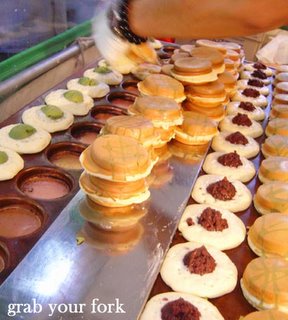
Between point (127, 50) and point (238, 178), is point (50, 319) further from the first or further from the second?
point (238, 178)

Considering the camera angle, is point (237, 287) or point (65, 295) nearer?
point (65, 295)

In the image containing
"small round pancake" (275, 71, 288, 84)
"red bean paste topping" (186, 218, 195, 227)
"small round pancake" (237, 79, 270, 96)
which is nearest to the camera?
"red bean paste topping" (186, 218, 195, 227)

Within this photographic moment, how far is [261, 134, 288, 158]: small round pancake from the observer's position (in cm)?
356

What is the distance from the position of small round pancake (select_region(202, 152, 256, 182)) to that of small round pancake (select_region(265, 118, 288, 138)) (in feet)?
2.15

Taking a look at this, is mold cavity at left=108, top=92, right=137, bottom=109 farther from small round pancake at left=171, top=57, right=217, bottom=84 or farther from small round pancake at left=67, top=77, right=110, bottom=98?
small round pancake at left=171, top=57, right=217, bottom=84

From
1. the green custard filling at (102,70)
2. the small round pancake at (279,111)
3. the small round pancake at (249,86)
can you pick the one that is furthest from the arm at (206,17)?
the small round pancake at (249,86)

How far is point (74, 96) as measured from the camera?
390 cm

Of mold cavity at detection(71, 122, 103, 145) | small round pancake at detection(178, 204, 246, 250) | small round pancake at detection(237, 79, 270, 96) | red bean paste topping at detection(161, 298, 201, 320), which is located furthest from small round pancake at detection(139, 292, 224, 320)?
small round pancake at detection(237, 79, 270, 96)

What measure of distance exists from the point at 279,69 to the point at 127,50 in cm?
412

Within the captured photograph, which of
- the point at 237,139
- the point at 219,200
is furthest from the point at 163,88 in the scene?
the point at 219,200

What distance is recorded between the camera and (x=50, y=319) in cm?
201

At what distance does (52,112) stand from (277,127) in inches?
77.5

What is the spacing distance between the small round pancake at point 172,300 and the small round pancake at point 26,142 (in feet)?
5.01

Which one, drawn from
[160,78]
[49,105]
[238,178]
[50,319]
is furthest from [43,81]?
[50,319]
